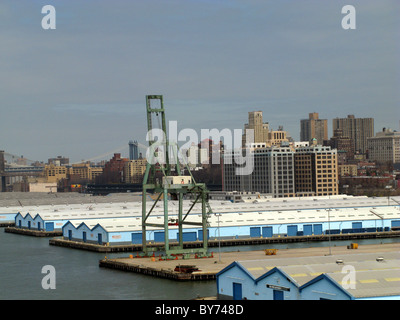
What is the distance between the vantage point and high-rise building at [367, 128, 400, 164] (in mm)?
144000

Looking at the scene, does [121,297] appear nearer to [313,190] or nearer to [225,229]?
[225,229]

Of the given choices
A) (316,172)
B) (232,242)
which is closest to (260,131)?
(316,172)

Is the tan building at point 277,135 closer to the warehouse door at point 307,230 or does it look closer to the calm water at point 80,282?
the warehouse door at point 307,230

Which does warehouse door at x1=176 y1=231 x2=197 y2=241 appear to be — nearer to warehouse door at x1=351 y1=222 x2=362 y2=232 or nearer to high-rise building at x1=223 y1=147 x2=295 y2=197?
warehouse door at x1=351 y1=222 x2=362 y2=232

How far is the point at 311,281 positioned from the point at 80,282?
9.90 m

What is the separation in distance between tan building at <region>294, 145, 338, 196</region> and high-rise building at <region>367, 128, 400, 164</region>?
67554 millimetres

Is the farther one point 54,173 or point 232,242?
point 54,173

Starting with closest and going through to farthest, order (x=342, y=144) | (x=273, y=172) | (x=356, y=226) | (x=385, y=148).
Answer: (x=356, y=226) < (x=273, y=172) < (x=342, y=144) < (x=385, y=148)

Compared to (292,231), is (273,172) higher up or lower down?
higher up

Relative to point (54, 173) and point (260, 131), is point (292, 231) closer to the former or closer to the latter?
point (260, 131)

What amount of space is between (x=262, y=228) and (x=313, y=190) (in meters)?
40.8

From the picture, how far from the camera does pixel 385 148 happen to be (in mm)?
145375

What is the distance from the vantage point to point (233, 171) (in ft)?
281
